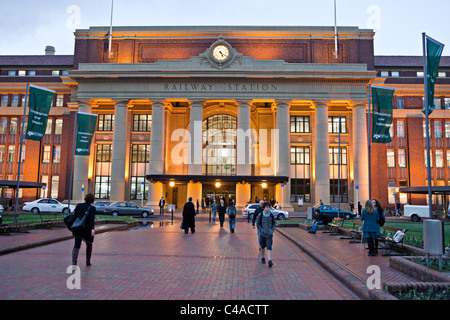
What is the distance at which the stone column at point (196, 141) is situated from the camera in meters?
41.3

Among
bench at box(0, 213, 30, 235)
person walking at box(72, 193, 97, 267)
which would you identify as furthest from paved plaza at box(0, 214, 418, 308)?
bench at box(0, 213, 30, 235)

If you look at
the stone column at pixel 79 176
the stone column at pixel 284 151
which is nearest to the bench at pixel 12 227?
the stone column at pixel 79 176

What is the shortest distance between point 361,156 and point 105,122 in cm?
3237

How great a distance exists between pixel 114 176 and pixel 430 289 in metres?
39.3

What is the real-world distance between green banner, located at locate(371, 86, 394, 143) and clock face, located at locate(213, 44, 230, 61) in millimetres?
26794

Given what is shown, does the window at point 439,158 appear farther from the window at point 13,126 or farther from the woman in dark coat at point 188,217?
the window at point 13,126

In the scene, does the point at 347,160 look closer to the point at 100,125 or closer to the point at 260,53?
the point at 260,53

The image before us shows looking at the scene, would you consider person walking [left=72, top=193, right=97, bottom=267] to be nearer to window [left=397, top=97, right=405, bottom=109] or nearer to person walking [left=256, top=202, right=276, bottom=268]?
person walking [left=256, top=202, right=276, bottom=268]

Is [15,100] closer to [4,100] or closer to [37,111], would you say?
[4,100]

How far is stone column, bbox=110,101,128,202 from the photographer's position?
41.9 m

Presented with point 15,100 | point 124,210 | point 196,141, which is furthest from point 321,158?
point 15,100

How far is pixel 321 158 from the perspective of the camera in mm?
41406

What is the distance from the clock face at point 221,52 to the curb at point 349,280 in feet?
113

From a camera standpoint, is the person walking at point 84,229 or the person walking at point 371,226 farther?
the person walking at point 371,226
